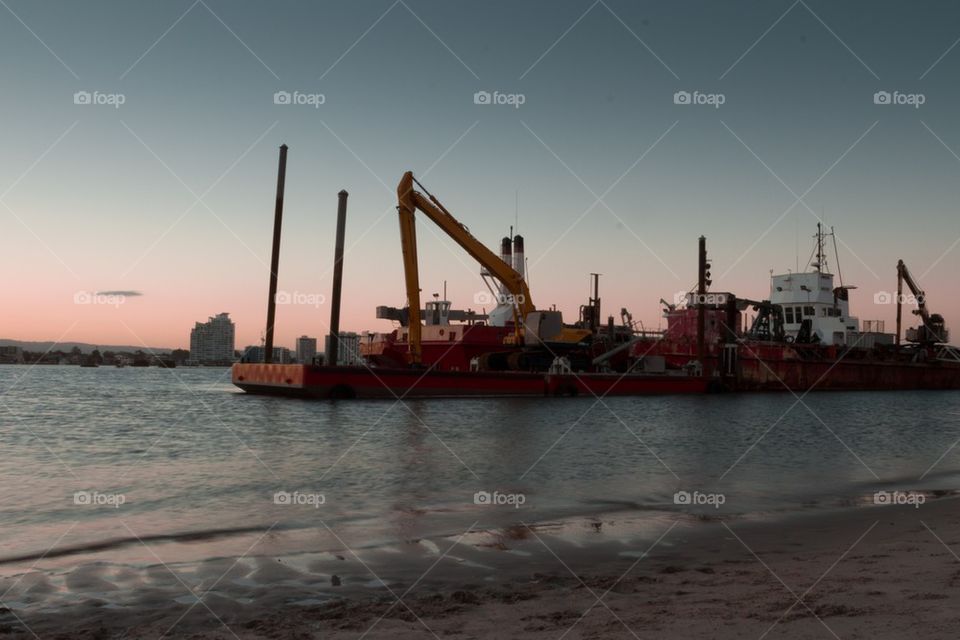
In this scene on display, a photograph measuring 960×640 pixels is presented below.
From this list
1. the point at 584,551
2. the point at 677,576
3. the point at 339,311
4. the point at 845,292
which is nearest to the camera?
the point at 677,576

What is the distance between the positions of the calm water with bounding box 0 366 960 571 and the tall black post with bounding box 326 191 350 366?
11.8ft

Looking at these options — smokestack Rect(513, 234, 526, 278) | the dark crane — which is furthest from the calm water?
the dark crane

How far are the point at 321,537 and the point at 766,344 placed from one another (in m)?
50.2

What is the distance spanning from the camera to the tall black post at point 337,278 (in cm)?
3756

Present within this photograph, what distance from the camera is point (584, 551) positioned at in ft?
28.2

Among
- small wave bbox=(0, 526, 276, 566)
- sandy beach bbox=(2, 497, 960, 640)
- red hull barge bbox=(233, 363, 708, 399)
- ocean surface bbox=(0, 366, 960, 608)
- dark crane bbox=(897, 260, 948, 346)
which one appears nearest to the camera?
sandy beach bbox=(2, 497, 960, 640)

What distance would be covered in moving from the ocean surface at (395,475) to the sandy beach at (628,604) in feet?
4.93

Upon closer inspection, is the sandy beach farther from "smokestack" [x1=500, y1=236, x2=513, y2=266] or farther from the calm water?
"smokestack" [x1=500, y1=236, x2=513, y2=266]

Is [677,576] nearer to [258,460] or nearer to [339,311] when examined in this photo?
[258,460]

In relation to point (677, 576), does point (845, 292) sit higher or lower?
higher

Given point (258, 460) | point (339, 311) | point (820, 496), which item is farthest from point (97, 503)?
point (339, 311)

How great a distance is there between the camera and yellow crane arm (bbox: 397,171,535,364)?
39031 millimetres

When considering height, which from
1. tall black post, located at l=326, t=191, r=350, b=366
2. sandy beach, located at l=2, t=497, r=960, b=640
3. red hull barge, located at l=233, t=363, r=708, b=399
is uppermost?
tall black post, located at l=326, t=191, r=350, b=366

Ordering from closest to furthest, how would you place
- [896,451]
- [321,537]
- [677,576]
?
[677,576]
[321,537]
[896,451]
